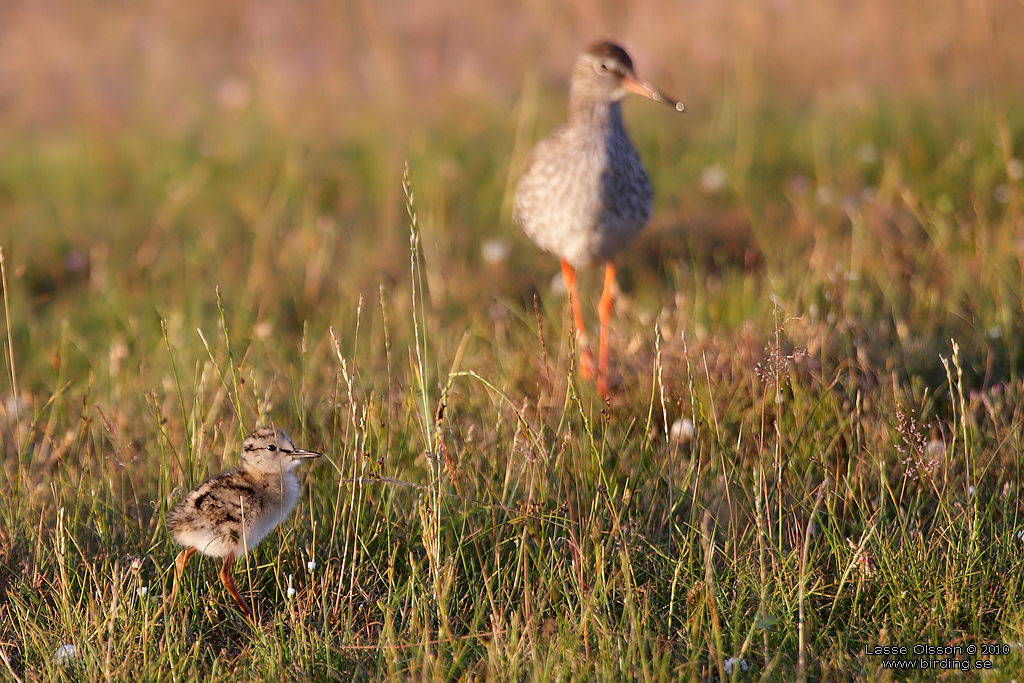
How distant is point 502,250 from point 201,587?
140 inches

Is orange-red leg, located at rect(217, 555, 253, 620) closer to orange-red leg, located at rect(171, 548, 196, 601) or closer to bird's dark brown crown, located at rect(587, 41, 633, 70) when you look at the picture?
orange-red leg, located at rect(171, 548, 196, 601)

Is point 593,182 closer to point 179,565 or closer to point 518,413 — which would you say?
point 518,413

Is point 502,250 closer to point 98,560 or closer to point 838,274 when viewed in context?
point 838,274

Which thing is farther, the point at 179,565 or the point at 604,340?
the point at 604,340

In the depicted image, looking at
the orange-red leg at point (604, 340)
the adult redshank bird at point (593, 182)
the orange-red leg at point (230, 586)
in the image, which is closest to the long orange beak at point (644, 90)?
the adult redshank bird at point (593, 182)

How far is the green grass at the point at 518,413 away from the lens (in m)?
2.97

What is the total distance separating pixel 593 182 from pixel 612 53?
689mm

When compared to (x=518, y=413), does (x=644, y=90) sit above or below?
above

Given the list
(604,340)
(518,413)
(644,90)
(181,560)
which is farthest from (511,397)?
(181,560)

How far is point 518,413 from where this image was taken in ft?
10.4

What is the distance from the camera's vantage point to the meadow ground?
9.76ft

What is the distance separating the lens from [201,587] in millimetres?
3293

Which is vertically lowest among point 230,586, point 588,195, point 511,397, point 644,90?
point 230,586

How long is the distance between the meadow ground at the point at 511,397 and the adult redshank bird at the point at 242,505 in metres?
0.13
